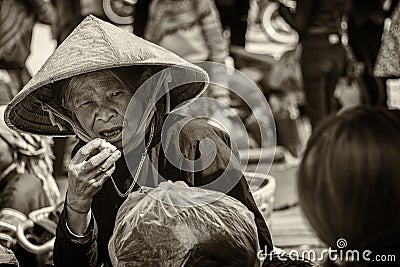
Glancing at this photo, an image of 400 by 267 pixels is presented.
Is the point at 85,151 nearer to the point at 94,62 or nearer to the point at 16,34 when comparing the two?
the point at 94,62

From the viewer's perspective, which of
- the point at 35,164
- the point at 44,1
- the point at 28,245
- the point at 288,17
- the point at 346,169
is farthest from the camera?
the point at 288,17

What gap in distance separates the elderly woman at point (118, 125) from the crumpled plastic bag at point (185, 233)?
0.40 feet

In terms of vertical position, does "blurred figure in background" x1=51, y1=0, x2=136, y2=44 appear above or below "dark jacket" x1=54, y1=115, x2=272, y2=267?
below

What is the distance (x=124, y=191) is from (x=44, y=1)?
5.30 feet

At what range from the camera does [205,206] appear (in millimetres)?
1064

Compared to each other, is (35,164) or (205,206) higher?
(205,206)

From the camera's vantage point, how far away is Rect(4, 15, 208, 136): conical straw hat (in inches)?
46.9

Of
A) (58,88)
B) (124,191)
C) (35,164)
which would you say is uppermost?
(58,88)

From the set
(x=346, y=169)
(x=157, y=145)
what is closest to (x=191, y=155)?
(x=157, y=145)

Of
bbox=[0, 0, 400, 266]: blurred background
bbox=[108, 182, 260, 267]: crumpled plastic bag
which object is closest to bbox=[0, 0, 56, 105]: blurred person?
bbox=[0, 0, 400, 266]: blurred background

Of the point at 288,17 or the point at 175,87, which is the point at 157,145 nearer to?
the point at 175,87

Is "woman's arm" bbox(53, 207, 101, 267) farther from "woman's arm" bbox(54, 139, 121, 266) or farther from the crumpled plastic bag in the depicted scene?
the crumpled plastic bag

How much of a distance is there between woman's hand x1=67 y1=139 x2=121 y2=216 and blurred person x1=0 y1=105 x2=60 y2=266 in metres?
0.66

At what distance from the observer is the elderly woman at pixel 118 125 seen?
1.20 m
